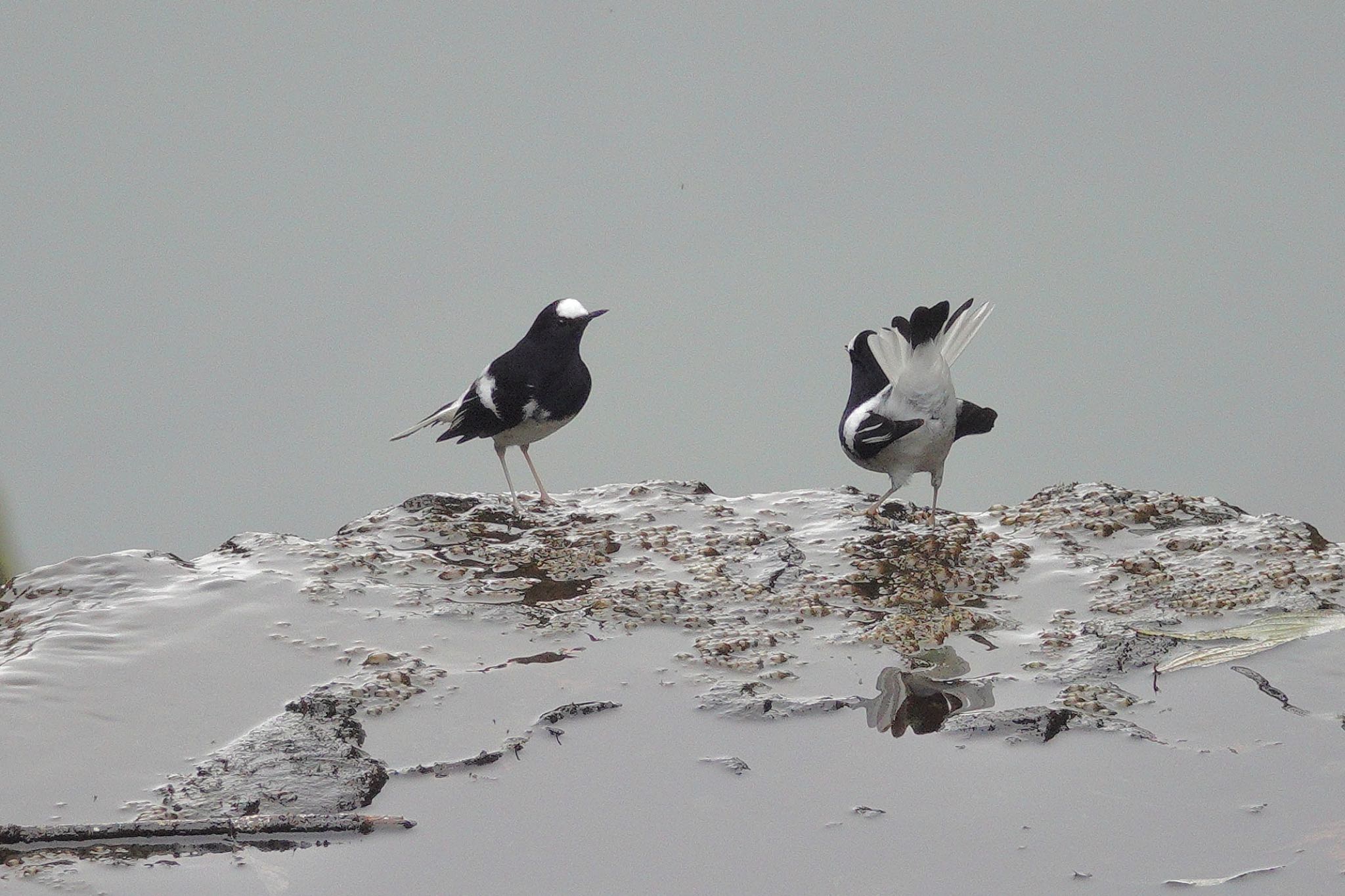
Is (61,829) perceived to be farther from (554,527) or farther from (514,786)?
(554,527)

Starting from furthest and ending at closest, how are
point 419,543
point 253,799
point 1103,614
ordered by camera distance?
1. point 419,543
2. point 1103,614
3. point 253,799

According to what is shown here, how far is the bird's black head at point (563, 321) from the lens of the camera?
22.7 ft

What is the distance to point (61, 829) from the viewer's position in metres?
3.03

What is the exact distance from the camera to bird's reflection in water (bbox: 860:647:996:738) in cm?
351

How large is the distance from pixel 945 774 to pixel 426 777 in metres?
1.37

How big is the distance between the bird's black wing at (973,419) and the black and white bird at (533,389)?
204cm

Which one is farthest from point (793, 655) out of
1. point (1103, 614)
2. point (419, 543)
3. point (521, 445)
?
point (521, 445)

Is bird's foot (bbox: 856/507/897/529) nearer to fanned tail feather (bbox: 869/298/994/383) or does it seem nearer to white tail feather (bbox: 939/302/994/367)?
fanned tail feather (bbox: 869/298/994/383)

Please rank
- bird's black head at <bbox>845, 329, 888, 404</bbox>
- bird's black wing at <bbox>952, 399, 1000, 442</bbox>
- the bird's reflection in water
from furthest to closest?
bird's black head at <bbox>845, 329, 888, 404</bbox>, bird's black wing at <bbox>952, 399, 1000, 442</bbox>, the bird's reflection in water

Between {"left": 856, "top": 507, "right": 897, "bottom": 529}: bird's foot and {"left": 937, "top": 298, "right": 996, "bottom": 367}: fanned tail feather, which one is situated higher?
{"left": 937, "top": 298, "right": 996, "bottom": 367}: fanned tail feather

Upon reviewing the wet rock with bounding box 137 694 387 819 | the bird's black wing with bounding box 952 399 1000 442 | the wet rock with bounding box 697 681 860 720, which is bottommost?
the wet rock with bounding box 697 681 860 720

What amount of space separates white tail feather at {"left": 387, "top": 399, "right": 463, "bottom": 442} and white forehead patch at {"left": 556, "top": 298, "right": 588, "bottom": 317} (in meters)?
0.77

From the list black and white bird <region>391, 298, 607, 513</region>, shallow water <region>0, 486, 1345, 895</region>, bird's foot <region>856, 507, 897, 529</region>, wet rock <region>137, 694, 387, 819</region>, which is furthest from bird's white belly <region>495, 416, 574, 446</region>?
wet rock <region>137, 694, 387, 819</region>

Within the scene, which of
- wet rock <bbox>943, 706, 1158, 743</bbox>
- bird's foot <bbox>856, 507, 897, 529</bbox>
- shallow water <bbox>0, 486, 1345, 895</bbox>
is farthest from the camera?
bird's foot <bbox>856, 507, 897, 529</bbox>
